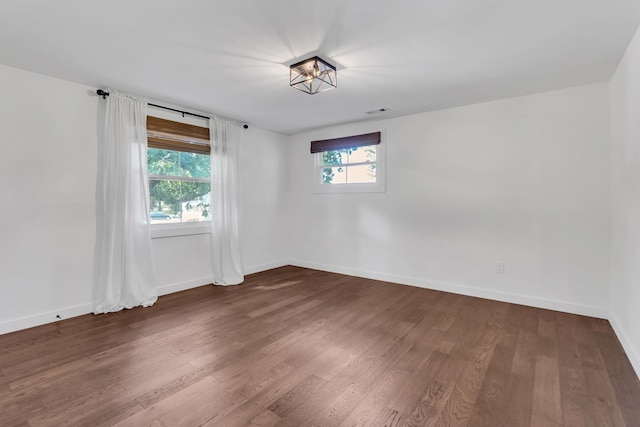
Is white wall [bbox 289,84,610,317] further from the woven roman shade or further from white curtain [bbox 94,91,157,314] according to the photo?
white curtain [bbox 94,91,157,314]

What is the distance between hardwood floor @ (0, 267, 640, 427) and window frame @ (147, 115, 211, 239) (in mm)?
988

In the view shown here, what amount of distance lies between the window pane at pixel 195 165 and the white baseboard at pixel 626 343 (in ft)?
15.1

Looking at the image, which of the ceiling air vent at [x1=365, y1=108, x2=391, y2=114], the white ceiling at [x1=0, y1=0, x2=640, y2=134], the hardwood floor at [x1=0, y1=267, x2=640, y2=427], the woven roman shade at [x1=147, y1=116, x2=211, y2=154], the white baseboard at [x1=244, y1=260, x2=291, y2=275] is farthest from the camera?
the white baseboard at [x1=244, y1=260, x2=291, y2=275]

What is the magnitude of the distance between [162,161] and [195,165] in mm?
433

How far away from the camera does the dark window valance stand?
4.40 m

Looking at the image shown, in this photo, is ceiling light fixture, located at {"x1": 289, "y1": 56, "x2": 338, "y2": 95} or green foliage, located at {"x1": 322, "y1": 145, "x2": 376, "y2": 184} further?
green foliage, located at {"x1": 322, "y1": 145, "x2": 376, "y2": 184}

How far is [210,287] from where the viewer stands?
162 inches

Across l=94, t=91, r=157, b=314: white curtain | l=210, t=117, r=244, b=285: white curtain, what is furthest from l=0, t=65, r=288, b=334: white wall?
l=210, t=117, r=244, b=285: white curtain

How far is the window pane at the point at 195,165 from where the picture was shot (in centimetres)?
397

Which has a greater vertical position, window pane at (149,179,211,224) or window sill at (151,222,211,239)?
window pane at (149,179,211,224)

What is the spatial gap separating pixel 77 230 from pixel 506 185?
470 cm

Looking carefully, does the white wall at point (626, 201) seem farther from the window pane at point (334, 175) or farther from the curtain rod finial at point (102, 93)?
the curtain rod finial at point (102, 93)

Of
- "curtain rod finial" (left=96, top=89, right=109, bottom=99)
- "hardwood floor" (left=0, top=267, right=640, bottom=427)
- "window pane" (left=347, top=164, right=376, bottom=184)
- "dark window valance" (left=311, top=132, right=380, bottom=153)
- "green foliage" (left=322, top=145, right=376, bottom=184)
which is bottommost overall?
"hardwood floor" (left=0, top=267, right=640, bottom=427)

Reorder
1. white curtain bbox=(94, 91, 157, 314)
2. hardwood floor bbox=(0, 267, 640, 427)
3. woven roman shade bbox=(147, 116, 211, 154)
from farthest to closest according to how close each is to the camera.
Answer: woven roman shade bbox=(147, 116, 211, 154)
white curtain bbox=(94, 91, 157, 314)
hardwood floor bbox=(0, 267, 640, 427)
